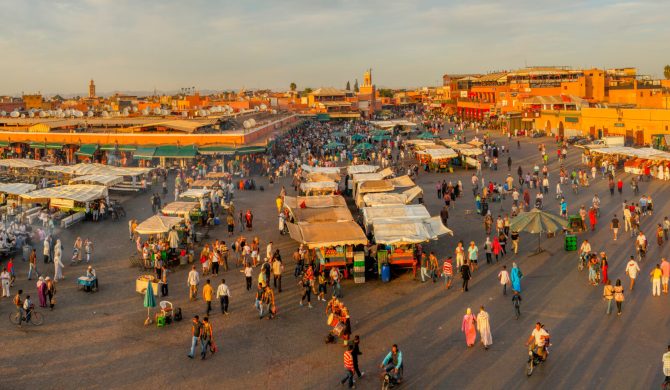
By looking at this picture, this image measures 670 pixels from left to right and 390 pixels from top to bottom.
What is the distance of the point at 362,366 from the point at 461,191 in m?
19.7

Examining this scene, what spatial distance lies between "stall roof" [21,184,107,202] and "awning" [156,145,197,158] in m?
13.5

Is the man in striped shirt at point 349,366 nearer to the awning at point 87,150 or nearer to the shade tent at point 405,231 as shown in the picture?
the shade tent at point 405,231

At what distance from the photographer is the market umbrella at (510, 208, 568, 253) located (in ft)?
55.2

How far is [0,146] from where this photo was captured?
157ft

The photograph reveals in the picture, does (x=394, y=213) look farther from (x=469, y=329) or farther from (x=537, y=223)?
(x=469, y=329)

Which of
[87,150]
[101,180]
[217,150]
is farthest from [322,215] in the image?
[87,150]

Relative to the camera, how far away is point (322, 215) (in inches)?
768

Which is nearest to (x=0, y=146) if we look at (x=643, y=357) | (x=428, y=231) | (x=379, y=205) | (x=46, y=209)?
(x=46, y=209)

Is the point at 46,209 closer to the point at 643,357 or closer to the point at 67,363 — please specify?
the point at 67,363

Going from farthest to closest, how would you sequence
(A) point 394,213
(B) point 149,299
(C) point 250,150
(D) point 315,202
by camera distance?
(C) point 250,150 < (D) point 315,202 < (A) point 394,213 < (B) point 149,299

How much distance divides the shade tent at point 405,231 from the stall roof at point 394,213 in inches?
29.5

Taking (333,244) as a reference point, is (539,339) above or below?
below

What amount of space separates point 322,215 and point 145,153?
2397 cm

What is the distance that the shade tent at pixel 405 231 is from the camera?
51.5 feet
